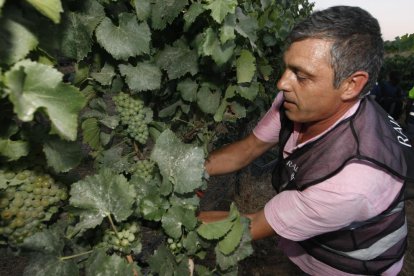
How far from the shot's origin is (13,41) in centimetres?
77

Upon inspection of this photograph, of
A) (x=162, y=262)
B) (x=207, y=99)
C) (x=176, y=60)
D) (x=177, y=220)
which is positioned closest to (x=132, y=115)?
(x=176, y=60)

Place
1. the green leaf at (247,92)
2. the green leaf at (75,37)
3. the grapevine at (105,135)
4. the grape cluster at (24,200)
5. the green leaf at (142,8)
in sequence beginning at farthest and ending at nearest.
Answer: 1. the green leaf at (247,92)
2. the green leaf at (142,8)
3. the green leaf at (75,37)
4. the grape cluster at (24,200)
5. the grapevine at (105,135)

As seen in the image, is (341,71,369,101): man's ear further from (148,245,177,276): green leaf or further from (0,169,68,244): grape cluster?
(0,169,68,244): grape cluster

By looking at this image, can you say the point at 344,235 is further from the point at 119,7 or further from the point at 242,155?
the point at 119,7

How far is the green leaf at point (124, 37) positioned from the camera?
1305 mm

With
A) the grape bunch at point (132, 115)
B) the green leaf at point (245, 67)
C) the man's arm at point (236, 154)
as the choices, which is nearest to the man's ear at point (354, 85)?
the green leaf at point (245, 67)

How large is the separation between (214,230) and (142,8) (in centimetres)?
90

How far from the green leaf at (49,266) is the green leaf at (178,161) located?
0.43m

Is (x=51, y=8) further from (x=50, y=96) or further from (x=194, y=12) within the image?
(x=194, y=12)

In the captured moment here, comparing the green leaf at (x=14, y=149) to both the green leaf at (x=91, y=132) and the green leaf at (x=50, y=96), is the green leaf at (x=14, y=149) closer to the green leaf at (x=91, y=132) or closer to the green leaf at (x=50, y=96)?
the green leaf at (x=50, y=96)

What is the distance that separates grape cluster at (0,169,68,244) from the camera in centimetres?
103

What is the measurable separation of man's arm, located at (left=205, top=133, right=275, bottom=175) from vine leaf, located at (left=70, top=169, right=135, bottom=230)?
118cm

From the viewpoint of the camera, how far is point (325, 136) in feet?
5.58

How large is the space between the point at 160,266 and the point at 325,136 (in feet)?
3.26
